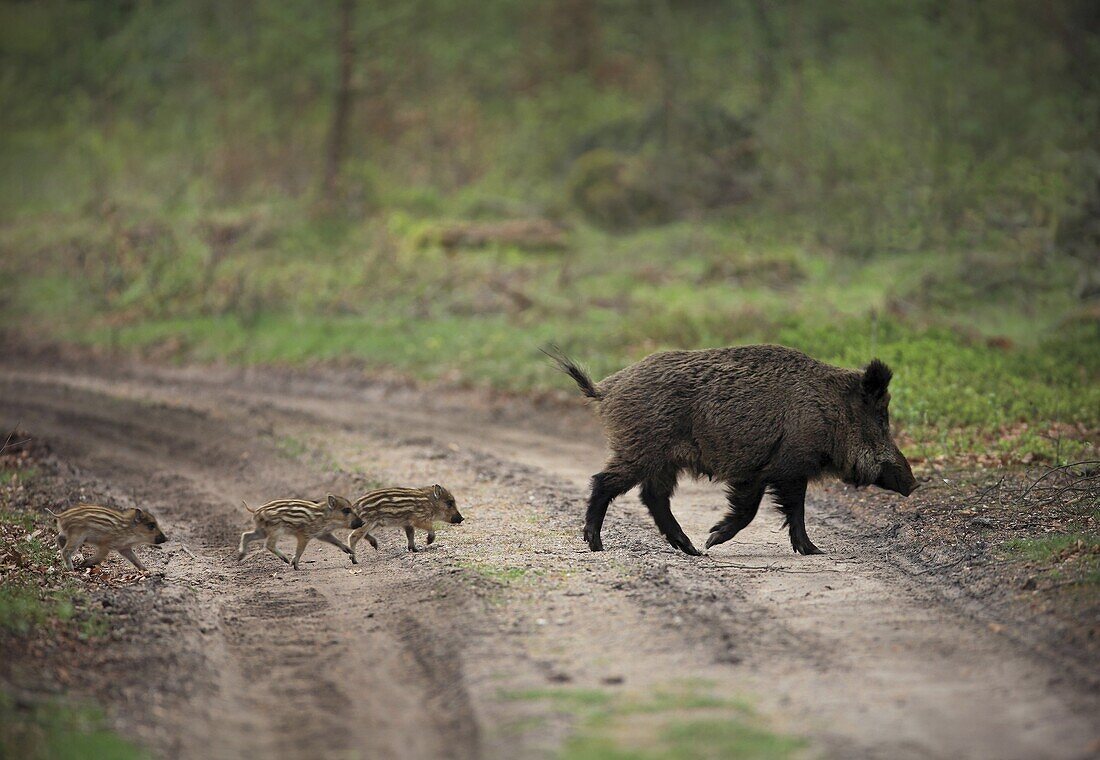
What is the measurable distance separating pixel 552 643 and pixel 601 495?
Result: 2489 mm

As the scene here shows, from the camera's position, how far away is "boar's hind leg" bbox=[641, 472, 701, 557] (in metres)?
8.95

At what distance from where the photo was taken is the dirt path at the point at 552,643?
534 centimetres

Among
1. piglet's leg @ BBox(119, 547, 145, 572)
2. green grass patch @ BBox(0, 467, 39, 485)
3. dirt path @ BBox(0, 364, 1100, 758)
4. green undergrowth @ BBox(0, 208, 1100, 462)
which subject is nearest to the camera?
dirt path @ BBox(0, 364, 1100, 758)

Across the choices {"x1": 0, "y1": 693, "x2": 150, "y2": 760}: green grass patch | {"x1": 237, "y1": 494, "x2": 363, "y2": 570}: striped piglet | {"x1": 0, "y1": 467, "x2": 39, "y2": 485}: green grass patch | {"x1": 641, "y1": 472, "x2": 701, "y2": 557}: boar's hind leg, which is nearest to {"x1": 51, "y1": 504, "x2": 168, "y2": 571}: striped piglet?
{"x1": 237, "y1": 494, "x2": 363, "y2": 570}: striped piglet

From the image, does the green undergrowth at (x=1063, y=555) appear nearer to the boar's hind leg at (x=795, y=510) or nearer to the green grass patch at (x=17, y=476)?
the boar's hind leg at (x=795, y=510)

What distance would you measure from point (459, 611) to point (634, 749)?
2.49 m

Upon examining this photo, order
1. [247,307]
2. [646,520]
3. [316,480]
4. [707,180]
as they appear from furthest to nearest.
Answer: [707,180], [247,307], [316,480], [646,520]

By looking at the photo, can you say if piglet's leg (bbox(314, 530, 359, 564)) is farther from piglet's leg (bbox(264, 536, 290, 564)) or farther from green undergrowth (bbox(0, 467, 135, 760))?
green undergrowth (bbox(0, 467, 135, 760))

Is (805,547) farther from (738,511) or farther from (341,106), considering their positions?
(341,106)

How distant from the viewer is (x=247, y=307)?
23234 mm

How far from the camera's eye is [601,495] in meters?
8.87

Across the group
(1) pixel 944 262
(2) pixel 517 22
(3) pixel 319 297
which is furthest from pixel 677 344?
(2) pixel 517 22

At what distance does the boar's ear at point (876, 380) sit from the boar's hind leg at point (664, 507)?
1.85 meters

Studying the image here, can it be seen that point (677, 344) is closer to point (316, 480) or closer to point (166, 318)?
point (316, 480)
